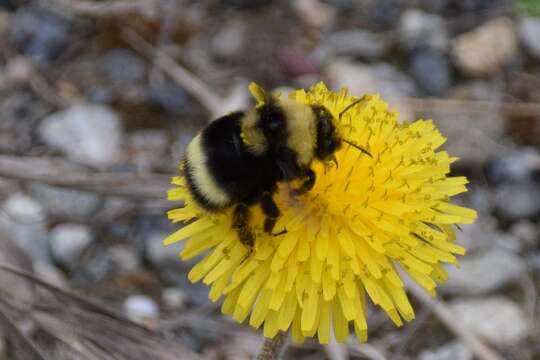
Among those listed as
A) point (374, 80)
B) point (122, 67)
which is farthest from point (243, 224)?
point (122, 67)

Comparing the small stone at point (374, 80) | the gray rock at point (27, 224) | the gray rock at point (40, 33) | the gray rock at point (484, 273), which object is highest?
the gray rock at point (40, 33)

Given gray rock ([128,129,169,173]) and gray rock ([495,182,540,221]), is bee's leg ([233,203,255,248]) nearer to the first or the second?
gray rock ([128,129,169,173])

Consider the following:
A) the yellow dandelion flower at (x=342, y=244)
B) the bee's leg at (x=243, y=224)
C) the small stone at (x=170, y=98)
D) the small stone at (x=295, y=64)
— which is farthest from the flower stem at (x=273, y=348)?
the small stone at (x=295, y=64)

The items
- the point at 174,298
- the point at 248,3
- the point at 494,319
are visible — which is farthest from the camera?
the point at 248,3

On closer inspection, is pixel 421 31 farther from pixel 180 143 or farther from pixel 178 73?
pixel 180 143

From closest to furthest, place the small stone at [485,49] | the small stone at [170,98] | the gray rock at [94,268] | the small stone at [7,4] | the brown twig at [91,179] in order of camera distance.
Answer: the brown twig at [91,179] → the gray rock at [94,268] → the small stone at [170,98] → the small stone at [485,49] → the small stone at [7,4]

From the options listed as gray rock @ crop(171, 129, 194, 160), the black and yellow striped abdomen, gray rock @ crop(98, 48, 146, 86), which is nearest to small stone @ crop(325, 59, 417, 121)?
gray rock @ crop(171, 129, 194, 160)

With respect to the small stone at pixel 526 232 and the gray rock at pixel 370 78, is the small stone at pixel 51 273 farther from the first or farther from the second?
the small stone at pixel 526 232
